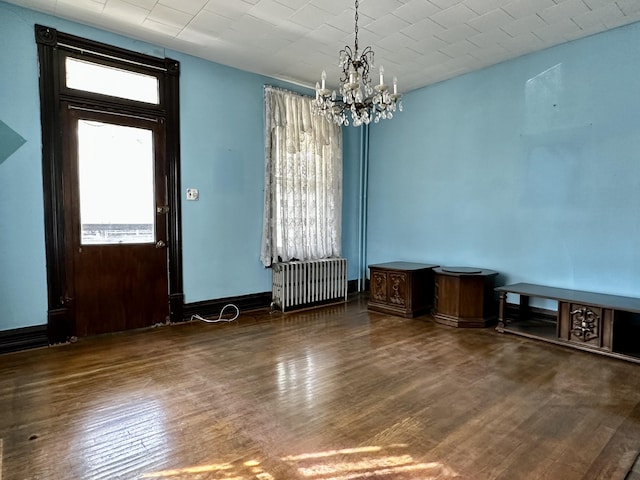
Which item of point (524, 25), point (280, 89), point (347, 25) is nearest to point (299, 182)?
point (280, 89)

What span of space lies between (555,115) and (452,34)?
150cm

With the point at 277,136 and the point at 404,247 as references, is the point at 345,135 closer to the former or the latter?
the point at 277,136

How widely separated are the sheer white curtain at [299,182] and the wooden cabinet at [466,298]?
6.26 ft

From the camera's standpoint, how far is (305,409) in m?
2.49

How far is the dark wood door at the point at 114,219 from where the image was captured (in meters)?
3.79

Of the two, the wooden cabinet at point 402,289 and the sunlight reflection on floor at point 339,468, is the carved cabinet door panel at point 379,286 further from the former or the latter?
the sunlight reflection on floor at point 339,468

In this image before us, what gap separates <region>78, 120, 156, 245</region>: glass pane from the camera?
385 centimetres

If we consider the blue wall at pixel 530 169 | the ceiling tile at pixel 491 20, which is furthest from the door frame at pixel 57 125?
the blue wall at pixel 530 169

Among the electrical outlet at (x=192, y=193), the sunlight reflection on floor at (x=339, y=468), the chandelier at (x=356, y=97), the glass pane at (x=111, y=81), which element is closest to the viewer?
the sunlight reflection on floor at (x=339, y=468)

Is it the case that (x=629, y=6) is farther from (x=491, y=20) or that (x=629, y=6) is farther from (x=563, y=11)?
(x=491, y=20)

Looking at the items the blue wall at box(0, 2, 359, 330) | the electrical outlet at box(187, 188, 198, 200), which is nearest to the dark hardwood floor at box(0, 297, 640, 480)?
the blue wall at box(0, 2, 359, 330)

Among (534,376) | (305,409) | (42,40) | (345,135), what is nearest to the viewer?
(305,409)

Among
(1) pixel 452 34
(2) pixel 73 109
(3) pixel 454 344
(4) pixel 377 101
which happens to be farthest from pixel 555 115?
(2) pixel 73 109

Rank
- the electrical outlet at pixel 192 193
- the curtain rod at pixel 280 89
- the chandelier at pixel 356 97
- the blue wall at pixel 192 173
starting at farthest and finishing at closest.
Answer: the curtain rod at pixel 280 89
the electrical outlet at pixel 192 193
the blue wall at pixel 192 173
the chandelier at pixel 356 97
